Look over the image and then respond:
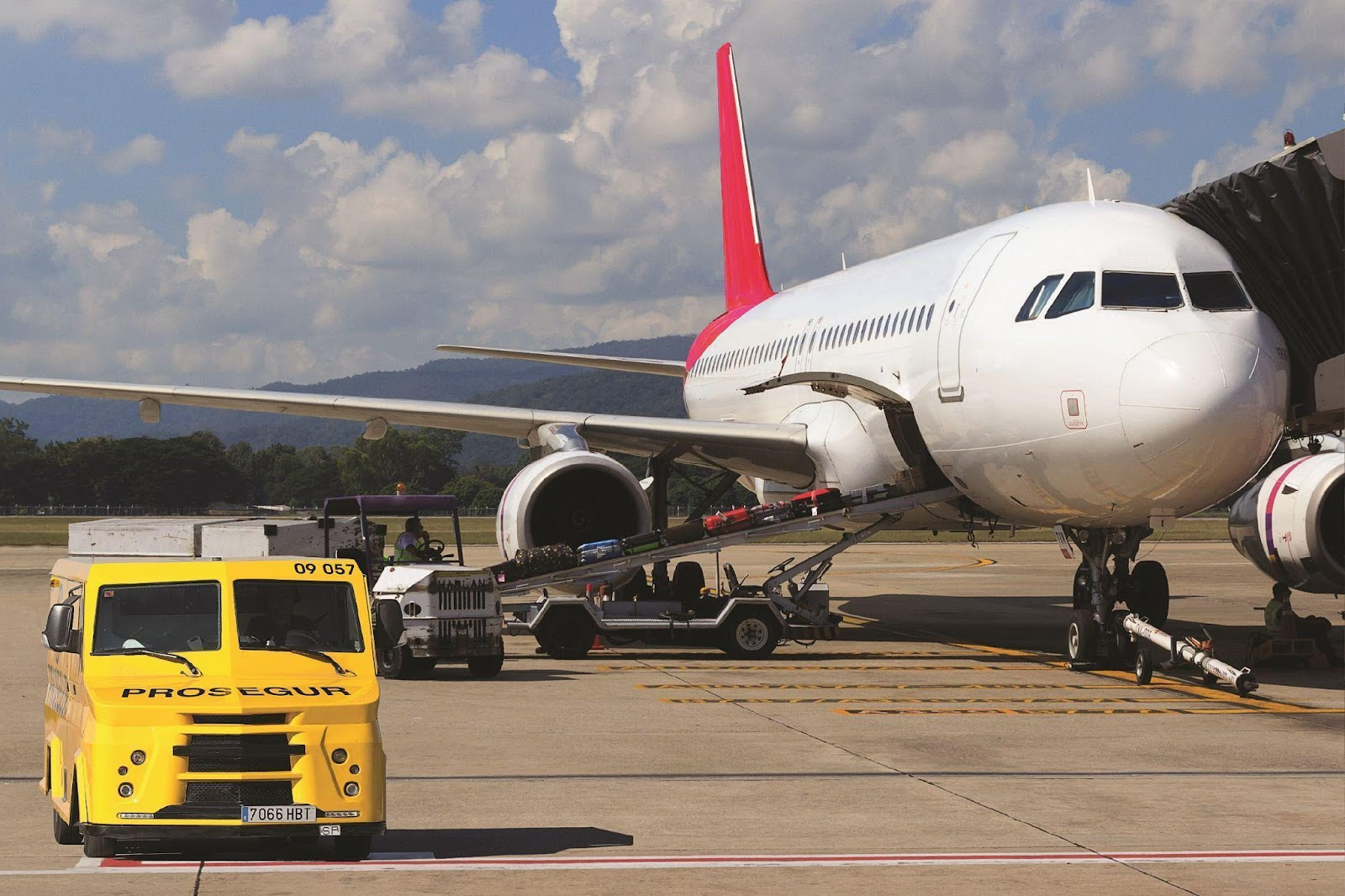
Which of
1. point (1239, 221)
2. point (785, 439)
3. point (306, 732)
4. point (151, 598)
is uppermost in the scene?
point (1239, 221)

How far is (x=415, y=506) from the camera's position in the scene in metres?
18.8

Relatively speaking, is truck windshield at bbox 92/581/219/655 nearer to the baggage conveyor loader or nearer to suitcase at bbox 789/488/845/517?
the baggage conveyor loader

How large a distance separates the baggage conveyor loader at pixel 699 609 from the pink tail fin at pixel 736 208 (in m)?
11.8

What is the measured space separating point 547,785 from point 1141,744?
489 cm

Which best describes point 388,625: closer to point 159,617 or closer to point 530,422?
point 159,617

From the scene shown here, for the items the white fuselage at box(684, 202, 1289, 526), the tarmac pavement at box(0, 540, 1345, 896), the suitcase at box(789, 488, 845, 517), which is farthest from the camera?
the suitcase at box(789, 488, 845, 517)

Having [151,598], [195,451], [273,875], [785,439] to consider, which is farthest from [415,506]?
Answer: [195,451]

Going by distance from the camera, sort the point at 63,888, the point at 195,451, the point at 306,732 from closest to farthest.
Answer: the point at 63,888
the point at 306,732
the point at 195,451

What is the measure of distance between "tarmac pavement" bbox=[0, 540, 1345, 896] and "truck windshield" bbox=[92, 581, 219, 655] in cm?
114

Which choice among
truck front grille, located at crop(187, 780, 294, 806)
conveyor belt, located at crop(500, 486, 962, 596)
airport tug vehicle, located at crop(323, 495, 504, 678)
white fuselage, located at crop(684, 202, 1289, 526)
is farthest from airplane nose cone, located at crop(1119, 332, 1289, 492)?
truck front grille, located at crop(187, 780, 294, 806)

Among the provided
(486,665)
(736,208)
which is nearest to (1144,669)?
(486,665)

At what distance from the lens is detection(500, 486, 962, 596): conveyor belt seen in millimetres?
18891

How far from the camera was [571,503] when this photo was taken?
21062mm

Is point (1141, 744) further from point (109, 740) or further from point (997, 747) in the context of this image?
point (109, 740)
